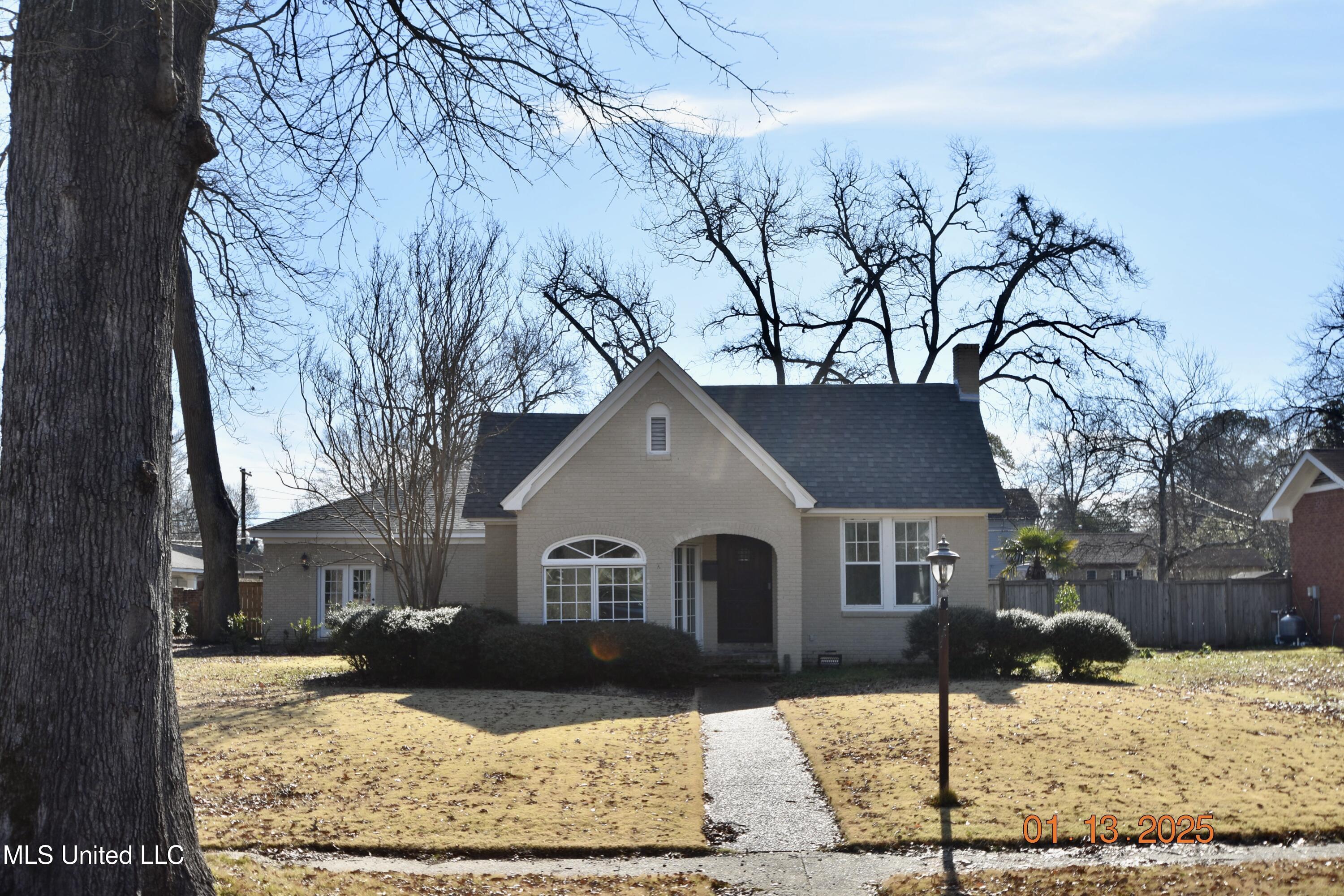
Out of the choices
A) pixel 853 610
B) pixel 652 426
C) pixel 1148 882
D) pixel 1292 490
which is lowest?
pixel 1148 882

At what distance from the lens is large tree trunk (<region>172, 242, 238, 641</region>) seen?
92.1ft

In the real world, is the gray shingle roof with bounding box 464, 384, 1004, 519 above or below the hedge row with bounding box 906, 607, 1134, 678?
above

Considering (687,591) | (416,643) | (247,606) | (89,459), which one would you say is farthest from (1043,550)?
(89,459)

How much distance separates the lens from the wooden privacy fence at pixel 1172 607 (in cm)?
2888

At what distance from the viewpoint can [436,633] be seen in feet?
62.3

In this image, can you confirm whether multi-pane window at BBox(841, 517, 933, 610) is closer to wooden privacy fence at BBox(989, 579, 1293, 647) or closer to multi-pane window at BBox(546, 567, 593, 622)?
multi-pane window at BBox(546, 567, 593, 622)

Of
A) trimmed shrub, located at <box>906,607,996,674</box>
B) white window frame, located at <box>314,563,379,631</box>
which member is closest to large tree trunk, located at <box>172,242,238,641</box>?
white window frame, located at <box>314,563,379,631</box>

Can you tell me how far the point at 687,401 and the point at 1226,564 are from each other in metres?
51.1

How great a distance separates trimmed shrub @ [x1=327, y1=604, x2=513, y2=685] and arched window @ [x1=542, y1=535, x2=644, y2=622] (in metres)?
1.51

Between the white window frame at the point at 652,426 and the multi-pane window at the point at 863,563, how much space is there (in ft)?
14.4

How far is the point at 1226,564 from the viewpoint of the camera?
2393 inches

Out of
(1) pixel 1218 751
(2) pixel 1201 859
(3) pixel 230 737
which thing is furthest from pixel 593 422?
(2) pixel 1201 859

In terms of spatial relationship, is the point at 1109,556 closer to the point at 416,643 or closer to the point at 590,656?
the point at 590,656

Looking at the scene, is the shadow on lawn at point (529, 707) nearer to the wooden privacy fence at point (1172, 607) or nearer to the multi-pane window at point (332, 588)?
the multi-pane window at point (332, 588)
